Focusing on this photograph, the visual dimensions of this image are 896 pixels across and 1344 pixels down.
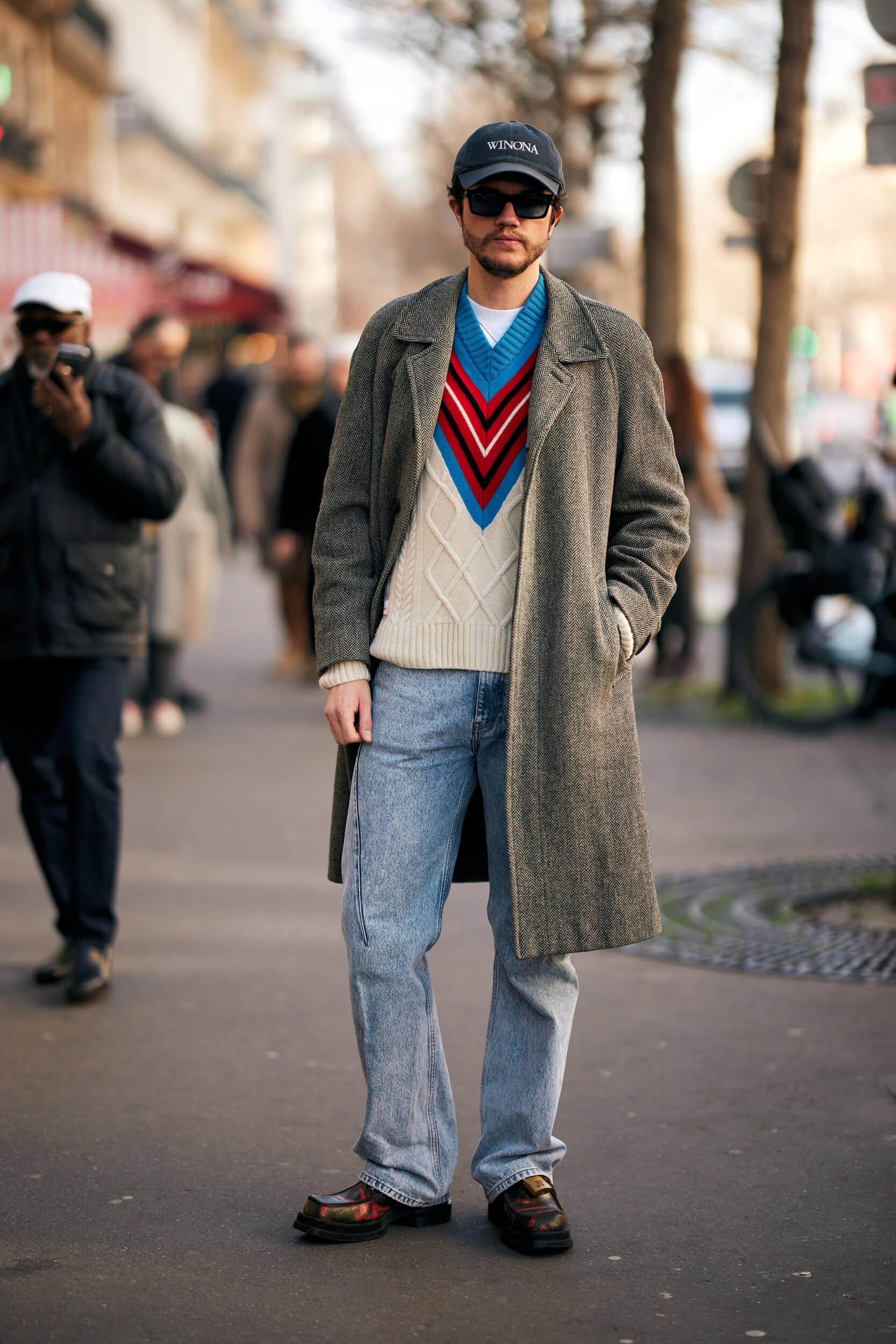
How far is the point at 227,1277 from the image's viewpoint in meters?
3.61

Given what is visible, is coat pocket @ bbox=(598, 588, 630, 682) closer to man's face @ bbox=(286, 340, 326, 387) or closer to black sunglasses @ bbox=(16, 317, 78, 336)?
black sunglasses @ bbox=(16, 317, 78, 336)

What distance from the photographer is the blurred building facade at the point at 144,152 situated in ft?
65.2

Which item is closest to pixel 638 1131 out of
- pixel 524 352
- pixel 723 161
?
pixel 524 352

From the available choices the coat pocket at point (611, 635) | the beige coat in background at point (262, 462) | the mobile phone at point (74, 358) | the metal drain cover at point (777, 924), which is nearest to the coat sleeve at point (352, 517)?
the coat pocket at point (611, 635)

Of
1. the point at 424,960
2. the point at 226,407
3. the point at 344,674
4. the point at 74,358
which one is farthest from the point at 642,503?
the point at 226,407

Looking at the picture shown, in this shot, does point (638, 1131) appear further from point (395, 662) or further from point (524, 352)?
point (524, 352)

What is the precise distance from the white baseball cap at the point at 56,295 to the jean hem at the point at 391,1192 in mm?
2745

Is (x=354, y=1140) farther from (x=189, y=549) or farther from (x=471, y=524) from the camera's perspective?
(x=189, y=549)

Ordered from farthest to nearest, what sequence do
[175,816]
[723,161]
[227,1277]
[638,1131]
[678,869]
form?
[723,161] → [175,816] → [678,869] → [638,1131] → [227,1277]

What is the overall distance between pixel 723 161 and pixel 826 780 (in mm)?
51780

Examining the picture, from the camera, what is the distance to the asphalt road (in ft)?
11.4

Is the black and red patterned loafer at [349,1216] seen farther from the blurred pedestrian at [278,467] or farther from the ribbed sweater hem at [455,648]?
the blurred pedestrian at [278,467]

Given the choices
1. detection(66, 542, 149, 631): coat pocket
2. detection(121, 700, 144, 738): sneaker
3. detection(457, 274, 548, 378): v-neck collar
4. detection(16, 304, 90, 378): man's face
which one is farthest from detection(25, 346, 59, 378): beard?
detection(121, 700, 144, 738): sneaker

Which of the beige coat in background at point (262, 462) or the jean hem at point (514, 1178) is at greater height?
the beige coat in background at point (262, 462)
